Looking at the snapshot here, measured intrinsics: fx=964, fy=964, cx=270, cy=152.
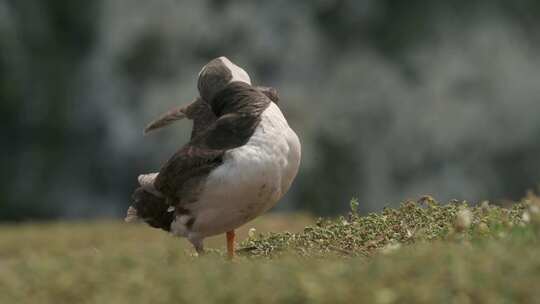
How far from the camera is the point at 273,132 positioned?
6129 millimetres

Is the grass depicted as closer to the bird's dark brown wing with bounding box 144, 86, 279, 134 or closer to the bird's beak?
the bird's dark brown wing with bounding box 144, 86, 279, 134

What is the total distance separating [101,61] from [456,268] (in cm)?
1825

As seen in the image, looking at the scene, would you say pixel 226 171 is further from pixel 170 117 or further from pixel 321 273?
pixel 321 273

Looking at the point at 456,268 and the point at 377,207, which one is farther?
the point at 377,207

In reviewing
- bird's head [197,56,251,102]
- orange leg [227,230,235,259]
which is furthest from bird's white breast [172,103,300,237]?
bird's head [197,56,251,102]

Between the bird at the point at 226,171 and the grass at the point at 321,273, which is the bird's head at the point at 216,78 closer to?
the bird at the point at 226,171

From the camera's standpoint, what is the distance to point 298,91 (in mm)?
20984

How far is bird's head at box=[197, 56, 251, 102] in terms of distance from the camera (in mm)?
6934

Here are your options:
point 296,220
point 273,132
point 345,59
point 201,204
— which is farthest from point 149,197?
point 345,59

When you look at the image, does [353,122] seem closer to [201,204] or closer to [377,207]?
[377,207]

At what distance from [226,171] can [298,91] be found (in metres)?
15.1

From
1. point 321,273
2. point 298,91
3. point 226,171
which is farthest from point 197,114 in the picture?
point 298,91

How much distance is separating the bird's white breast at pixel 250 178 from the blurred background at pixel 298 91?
13647 millimetres

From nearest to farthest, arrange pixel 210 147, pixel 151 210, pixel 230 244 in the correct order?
pixel 210 147, pixel 230 244, pixel 151 210
